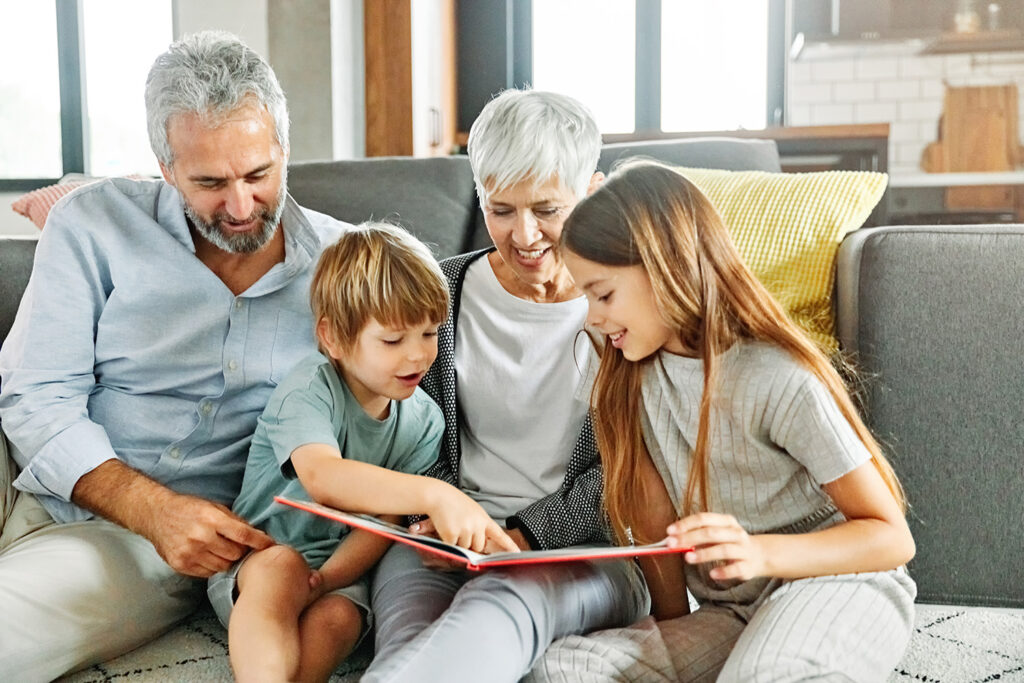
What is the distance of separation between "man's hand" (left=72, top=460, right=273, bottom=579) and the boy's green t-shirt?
0.31 ft

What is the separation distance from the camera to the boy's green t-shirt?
4.48 feet

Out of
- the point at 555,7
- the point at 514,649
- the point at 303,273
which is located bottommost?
the point at 514,649

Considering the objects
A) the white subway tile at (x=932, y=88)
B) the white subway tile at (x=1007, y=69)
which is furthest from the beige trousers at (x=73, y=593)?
A: the white subway tile at (x=1007, y=69)

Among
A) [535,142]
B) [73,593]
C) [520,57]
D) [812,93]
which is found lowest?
[73,593]

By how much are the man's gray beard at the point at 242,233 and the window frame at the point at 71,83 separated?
119 inches

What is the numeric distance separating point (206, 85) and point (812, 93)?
4.14 meters

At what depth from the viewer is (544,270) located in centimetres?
145

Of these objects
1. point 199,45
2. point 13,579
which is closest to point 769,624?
point 13,579

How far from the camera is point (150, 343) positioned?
1552mm

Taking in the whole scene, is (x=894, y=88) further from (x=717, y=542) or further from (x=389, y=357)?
(x=717, y=542)

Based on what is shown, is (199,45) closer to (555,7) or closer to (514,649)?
(514,649)

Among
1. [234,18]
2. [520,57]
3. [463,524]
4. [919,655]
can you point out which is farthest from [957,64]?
[463,524]

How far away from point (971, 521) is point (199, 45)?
140 centimetres

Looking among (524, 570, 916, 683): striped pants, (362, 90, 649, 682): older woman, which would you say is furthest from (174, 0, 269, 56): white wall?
(524, 570, 916, 683): striped pants
